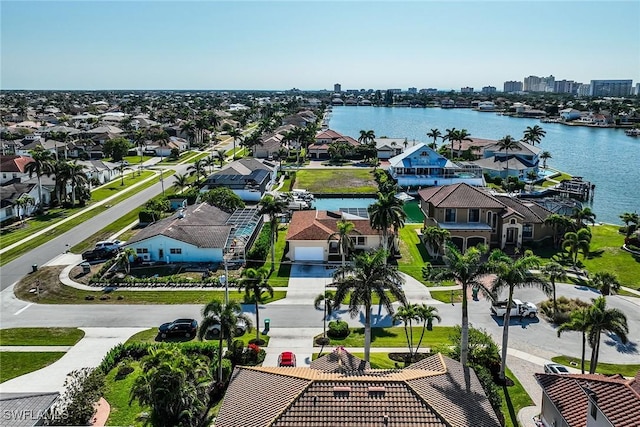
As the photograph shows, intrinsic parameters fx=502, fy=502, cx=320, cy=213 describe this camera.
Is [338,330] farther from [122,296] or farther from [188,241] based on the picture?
[188,241]

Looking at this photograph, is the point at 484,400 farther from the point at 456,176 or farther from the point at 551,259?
the point at 456,176

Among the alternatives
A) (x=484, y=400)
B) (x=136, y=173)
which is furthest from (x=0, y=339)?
(x=136, y=173)

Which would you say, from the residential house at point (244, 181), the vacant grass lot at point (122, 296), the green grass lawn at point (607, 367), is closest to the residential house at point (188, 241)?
the vacant grass lot at point (122, 296)

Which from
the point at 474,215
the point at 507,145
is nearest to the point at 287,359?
the point at 474,215

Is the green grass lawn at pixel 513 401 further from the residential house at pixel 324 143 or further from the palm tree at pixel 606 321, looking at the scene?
the residential house at pixel 324 143

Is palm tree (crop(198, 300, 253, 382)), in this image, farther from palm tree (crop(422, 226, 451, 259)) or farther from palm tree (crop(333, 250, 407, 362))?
palm tree (crop(422, 226, 451, 259))

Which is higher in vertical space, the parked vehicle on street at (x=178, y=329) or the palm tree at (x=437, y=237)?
the palm tree at (x=437, y=237)
